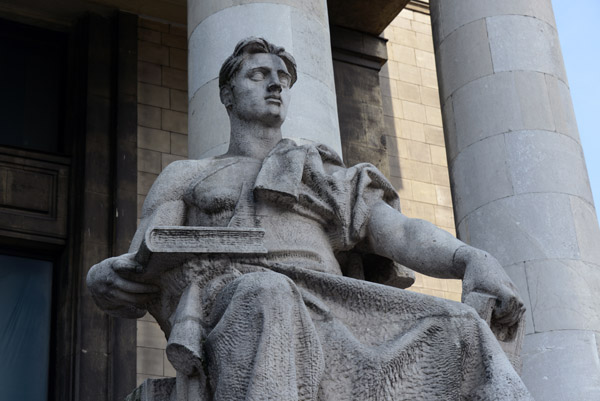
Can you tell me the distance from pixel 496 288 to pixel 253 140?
179 centimetres

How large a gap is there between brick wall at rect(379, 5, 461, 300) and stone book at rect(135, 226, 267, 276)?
11574 millimetres

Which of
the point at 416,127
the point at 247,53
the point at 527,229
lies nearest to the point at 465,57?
the point at 527,229

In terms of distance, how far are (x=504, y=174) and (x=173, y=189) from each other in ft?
18.8

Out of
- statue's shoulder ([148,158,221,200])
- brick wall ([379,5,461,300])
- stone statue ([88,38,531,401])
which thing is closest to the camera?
stone statue ([88,38,531,401])

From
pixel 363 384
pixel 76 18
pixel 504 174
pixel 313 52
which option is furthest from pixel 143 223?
pixel 76 18

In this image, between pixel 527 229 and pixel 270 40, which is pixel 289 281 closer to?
pixel 270 40

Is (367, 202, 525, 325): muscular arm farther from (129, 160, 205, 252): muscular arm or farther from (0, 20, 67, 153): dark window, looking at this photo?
(0, 20, 67, 153): dark window

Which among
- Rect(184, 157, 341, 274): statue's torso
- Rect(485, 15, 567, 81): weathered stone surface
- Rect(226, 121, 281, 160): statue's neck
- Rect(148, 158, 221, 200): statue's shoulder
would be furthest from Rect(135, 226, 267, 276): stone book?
Rect(485, 15, 567, 81): weathered stone surface

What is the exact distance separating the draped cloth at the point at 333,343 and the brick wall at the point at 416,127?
454 inches

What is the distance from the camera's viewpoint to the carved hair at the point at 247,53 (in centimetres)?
677

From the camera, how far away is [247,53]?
680cm

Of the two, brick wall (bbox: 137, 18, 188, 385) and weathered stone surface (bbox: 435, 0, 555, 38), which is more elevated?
brick wall (bbox: 137, 18, 188, 385)

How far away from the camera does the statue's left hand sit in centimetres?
579

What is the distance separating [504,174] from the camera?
11.6 metres
